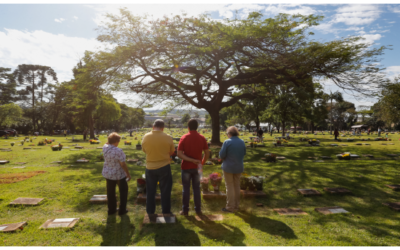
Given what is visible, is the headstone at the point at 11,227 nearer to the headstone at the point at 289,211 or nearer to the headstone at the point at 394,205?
the headstone at the point at 289,211

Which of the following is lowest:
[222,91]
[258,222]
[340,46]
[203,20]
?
[258,222]

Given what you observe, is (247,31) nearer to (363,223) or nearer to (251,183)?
(251,183)

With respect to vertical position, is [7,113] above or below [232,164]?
above

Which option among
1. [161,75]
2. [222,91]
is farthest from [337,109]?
[161,75]

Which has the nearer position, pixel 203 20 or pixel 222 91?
pixel 203 20

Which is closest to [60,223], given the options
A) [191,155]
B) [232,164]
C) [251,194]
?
[191,155]

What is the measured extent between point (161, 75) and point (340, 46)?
42.1 ft

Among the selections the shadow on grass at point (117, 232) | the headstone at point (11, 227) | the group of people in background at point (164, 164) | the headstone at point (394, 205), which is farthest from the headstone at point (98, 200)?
the headstone at point (394, 205)

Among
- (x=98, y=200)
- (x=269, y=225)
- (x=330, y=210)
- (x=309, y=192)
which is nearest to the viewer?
(x=269, y=225)

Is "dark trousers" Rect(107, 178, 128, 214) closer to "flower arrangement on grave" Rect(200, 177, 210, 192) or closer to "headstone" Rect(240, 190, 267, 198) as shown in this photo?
"flower arrangement on grave" Rect(200, 177, 210, 192)

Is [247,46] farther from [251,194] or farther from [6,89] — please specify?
[6,89]

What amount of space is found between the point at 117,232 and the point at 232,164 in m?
2.69

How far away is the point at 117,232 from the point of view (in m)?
4.04

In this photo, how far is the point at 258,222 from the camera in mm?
4559
